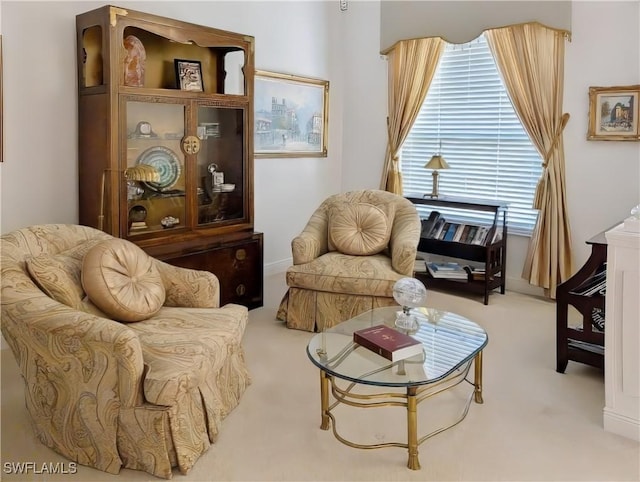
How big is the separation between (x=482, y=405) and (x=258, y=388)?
3.63 ft

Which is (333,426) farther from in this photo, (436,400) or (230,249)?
(230,249)

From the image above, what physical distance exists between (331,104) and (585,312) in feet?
11.3

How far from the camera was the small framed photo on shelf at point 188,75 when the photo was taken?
154 inches

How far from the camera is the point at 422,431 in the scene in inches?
103

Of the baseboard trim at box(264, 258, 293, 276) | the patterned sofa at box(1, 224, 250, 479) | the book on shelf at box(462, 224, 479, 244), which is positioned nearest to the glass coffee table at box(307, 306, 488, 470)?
the patterned sofa at box(1, 224, 250, 479)

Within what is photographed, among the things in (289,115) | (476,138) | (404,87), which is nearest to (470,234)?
(476,138)

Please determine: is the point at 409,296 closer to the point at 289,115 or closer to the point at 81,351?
the point at 81,351

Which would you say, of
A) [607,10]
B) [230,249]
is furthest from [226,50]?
[607,10]

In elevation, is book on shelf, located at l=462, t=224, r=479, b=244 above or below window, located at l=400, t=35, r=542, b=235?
below

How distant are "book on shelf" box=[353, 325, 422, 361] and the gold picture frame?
8.67 feet

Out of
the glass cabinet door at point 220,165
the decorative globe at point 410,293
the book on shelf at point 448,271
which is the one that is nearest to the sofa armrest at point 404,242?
the book on shelf at point 448,271

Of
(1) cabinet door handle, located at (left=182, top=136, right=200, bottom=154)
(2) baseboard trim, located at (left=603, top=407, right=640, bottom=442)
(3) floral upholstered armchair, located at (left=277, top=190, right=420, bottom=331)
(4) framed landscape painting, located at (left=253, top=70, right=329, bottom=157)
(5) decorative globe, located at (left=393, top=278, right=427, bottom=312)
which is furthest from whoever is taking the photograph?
(4) framed landscape painting, located at (left=253, top=70, right=329, bottom=157)

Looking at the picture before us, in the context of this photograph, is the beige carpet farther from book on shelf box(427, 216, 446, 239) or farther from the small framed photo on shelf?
the small framed photo on shelf

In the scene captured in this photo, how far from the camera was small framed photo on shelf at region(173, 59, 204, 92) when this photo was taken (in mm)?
3908
